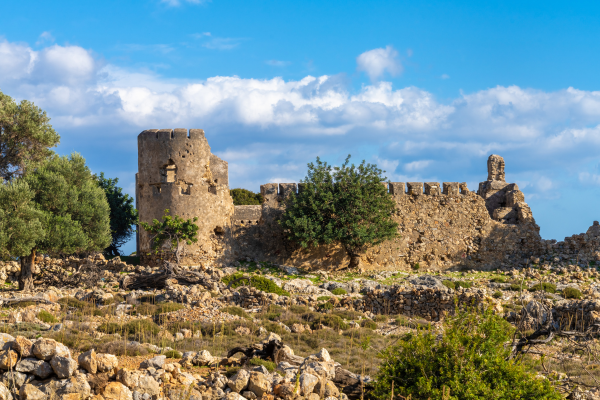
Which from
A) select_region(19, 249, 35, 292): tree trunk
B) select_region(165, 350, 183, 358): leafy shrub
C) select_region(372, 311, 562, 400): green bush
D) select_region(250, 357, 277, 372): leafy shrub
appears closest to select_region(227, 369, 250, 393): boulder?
select_region(250, 357, 277, 372): leafy shrub

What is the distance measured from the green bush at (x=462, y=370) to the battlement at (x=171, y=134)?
21.1 metres

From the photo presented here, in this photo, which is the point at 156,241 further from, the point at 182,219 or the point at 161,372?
the point at 161,372

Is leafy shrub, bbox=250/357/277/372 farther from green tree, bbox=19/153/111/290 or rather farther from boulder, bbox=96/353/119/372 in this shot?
green tree, bbox=19/153/111/290

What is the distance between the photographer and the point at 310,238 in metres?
26.2

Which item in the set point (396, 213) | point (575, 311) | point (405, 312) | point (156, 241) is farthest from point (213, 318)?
point (396, 213)

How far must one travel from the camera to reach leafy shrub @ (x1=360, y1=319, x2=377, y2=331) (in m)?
14.6

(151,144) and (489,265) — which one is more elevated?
(151,144)

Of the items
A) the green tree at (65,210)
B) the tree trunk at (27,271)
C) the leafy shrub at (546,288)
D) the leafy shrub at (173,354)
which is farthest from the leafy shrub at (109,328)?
the leafy shrub at (546,288)

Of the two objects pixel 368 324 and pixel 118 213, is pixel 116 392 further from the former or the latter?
pixel 118 213

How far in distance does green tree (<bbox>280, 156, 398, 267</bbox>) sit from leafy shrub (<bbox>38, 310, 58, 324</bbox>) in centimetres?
1401

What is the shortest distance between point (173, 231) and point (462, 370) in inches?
800

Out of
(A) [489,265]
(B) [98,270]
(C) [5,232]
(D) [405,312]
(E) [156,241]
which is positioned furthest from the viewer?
(A) [489,265]

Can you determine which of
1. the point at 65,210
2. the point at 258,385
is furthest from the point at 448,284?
the point at 258,385

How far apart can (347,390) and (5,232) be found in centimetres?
1642
